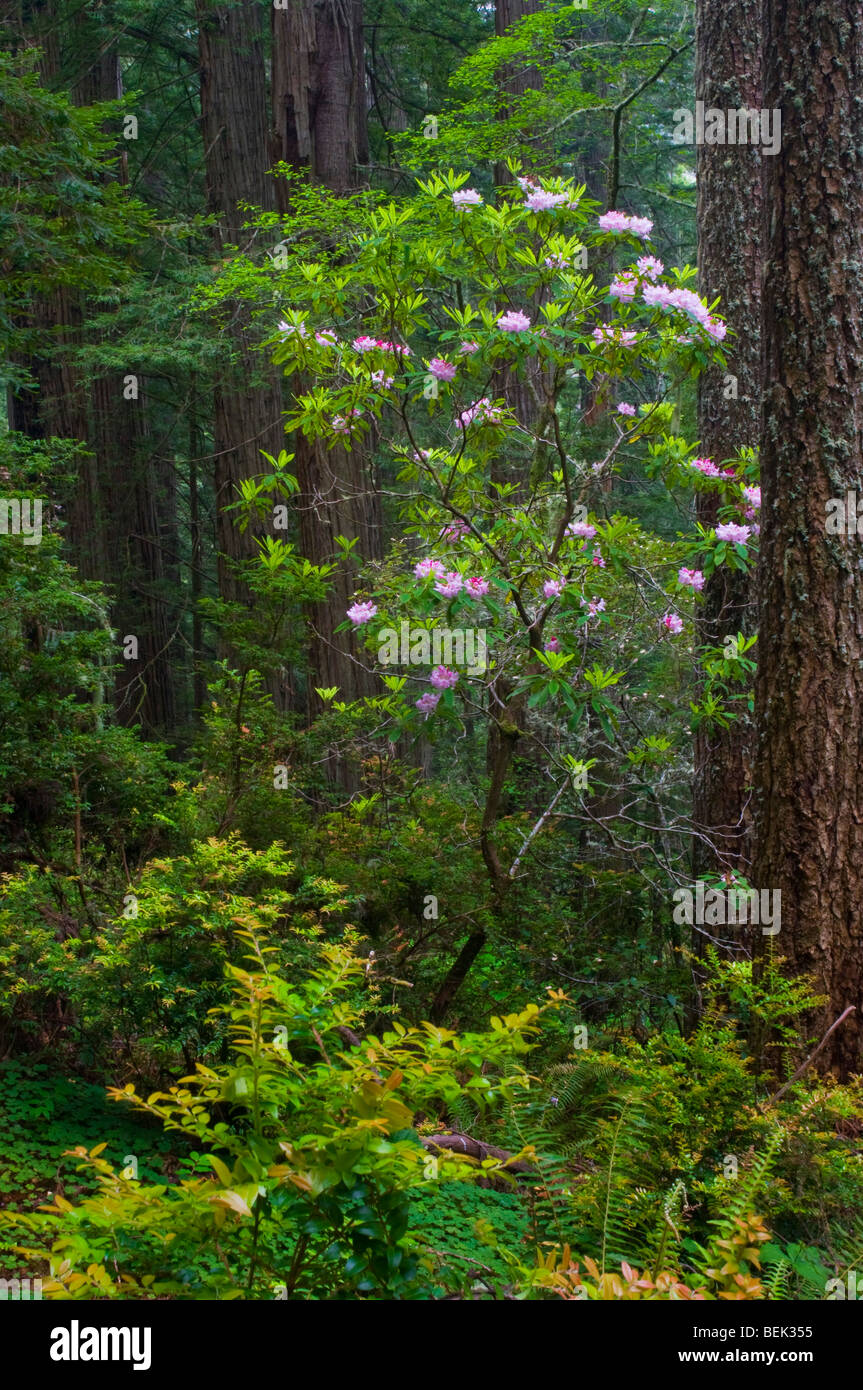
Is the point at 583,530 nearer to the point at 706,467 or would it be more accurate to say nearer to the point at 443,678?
the point at 706,467

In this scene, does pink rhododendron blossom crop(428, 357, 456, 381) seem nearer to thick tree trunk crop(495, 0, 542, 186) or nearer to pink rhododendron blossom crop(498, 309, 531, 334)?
pink rhododendron blossom crop(498, 309, 531, 334)

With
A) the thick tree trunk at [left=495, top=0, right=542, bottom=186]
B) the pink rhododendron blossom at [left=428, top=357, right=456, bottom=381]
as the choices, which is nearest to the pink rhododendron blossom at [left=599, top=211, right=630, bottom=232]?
the pink rhododendron blossom at [left=428, top=357, right=456, bottom=381]

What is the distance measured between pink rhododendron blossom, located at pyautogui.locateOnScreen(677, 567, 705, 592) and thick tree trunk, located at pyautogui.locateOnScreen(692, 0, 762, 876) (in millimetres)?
152

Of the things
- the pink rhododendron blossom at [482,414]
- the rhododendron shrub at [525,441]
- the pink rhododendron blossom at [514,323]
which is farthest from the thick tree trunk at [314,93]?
the pink rhododendron blossom at [514,323]

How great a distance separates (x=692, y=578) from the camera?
511 cm

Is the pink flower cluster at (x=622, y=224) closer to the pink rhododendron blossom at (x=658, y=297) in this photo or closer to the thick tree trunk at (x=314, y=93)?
the pink rhododendron blossom at (x=658, y=297)

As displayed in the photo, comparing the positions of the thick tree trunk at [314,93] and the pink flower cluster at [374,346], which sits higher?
the thick tree trunk at [314,93]

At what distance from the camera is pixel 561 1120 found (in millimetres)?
3920

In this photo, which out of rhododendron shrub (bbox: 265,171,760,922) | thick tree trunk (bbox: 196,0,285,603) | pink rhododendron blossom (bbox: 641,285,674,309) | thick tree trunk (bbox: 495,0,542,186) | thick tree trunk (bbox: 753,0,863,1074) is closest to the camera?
thick tree trunk (bbox: 753,0,863,1074)

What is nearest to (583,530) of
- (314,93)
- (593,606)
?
(593,606)

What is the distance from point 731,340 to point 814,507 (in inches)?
68.8

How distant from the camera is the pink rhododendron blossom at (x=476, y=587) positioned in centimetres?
447

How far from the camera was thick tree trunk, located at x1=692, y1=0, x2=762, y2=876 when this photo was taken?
5.16 metres

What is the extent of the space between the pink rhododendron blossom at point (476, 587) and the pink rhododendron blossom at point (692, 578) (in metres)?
1.19
